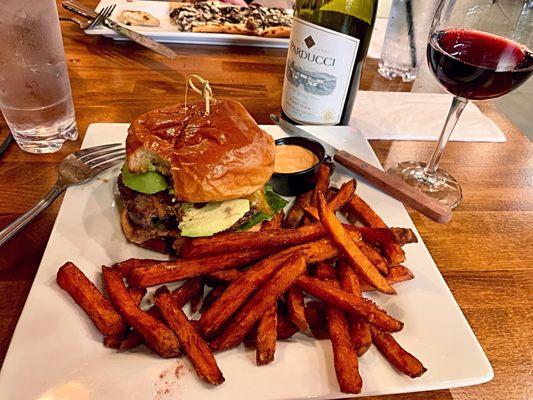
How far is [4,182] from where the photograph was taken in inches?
71.5

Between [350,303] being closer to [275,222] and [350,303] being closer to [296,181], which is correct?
[275,222]

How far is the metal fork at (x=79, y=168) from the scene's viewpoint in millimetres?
1574

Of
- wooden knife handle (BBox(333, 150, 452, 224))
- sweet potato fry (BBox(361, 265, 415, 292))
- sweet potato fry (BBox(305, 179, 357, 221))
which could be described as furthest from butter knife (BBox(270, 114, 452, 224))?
sweet potato fry (BBox(361, 265, 415, 292))

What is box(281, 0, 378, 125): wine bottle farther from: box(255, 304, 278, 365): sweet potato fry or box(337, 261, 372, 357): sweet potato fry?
box(255, 304, 278, 365): sweet potato fry

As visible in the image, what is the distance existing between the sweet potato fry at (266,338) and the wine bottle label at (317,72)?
1.25 metres

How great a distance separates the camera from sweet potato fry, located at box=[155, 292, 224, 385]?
1.09m

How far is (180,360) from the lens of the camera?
3.79 feet

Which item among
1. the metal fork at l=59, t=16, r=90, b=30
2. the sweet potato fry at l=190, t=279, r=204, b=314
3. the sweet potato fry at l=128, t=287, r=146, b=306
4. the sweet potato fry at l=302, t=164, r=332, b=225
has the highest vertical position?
the sweet potato fry at l=302, t=164, r=332, b=225

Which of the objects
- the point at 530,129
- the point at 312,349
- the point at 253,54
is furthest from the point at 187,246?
the point at 530,129

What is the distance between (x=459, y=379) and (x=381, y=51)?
105 inches

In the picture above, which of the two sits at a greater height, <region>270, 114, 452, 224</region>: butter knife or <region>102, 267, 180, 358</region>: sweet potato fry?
<region>270, 114, 452, 224</region>: butter knife

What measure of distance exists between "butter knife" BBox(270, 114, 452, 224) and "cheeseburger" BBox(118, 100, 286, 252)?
19.1 inches

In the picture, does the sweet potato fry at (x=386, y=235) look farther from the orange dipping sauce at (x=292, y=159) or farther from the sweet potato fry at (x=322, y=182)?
the orange dipping sauce at (x=292, y=159)

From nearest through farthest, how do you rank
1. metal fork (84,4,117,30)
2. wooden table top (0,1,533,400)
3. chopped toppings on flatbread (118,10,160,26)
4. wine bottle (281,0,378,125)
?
wooden table top (0,1,533,400) → wine bottle (281,0,378,125) → metal fork (84,4,117,30) → chopped toppings on flatbread (118,10,160,26)
